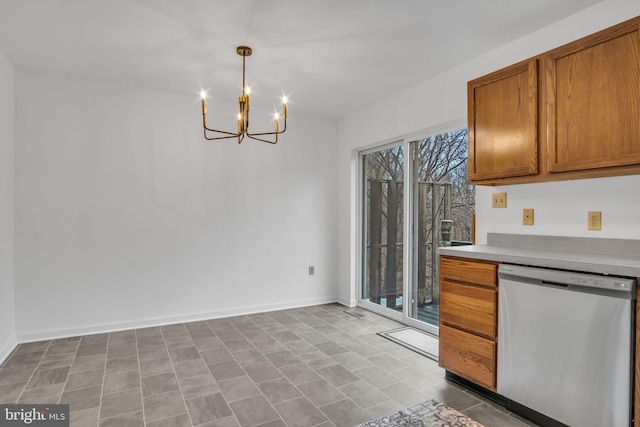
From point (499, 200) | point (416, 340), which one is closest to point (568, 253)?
point (499, 200)

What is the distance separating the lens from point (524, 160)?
2.36 m

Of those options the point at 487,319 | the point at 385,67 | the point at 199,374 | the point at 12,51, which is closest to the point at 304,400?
the point at 199,374

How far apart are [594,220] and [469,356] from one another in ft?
3.80

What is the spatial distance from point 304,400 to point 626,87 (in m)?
2.57

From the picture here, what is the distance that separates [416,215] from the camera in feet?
12.2

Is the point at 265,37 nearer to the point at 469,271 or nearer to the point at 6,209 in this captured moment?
the point at 469,271

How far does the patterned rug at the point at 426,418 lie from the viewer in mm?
1969

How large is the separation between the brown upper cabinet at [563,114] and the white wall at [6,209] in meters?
3.78

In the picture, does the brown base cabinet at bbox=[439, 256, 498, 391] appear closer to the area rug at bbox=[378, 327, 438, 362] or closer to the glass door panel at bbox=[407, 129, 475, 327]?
the area rug at bbox=[378, 327, 438, 362]

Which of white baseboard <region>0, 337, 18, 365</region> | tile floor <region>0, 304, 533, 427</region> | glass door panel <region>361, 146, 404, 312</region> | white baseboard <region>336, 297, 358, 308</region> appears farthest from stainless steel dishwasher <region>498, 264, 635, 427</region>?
white baseboard <region>0, 337, 18, 365</region>

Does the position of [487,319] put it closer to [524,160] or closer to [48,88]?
[524,160]

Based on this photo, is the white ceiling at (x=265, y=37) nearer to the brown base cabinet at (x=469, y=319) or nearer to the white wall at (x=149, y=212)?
the white wall at (x=149, y=212)

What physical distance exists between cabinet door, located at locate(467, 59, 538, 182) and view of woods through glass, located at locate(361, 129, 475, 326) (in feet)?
1.77

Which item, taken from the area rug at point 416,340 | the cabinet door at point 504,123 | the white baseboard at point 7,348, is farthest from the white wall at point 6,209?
the cabinet door at point 504,123
